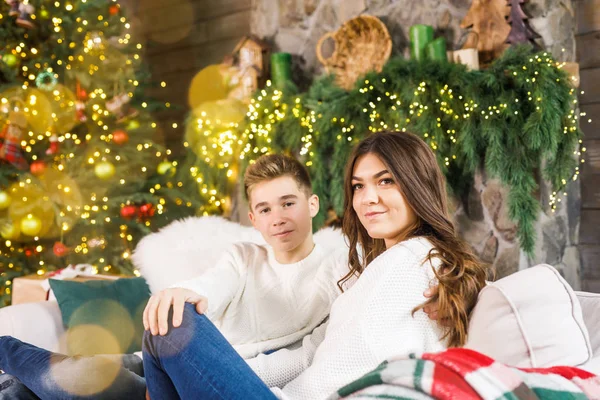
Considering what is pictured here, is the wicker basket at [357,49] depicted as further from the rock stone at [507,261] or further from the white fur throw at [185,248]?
the white fur throw at [185,248]

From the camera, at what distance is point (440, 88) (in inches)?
110

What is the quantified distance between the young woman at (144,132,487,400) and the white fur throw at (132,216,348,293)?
2.53 feet

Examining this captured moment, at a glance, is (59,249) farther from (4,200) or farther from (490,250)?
(490,250)

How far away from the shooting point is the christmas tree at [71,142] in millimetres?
3455

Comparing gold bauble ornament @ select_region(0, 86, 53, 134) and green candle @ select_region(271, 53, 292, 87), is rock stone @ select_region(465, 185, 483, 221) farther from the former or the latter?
gold bauble ornament @ select_region(0, 86, 53, 134)

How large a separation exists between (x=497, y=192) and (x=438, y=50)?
0.70 meters

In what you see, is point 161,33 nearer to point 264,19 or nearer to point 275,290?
point 264,19

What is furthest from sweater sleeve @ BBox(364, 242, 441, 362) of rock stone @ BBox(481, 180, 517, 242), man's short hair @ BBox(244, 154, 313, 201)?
rock stone @ BBox(481, 180, 517, 242)

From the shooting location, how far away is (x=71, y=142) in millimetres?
3598

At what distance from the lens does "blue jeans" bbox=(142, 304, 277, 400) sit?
1230 mm

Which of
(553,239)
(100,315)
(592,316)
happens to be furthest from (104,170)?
(592,316)

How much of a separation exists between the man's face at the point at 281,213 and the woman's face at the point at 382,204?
388mm

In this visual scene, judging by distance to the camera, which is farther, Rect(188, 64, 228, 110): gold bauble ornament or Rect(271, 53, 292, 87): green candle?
Rect(188, 64, 228, 110): gold bauble ornament

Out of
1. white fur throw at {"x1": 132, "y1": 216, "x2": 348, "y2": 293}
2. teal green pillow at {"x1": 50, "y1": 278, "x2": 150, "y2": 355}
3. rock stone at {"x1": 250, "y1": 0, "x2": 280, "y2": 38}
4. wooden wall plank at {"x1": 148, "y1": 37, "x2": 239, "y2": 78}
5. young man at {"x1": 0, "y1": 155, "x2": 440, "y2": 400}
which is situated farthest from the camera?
wooden wall plank at {"x1": 148, "y1": 37, "x2": 239, "y2": 78}
